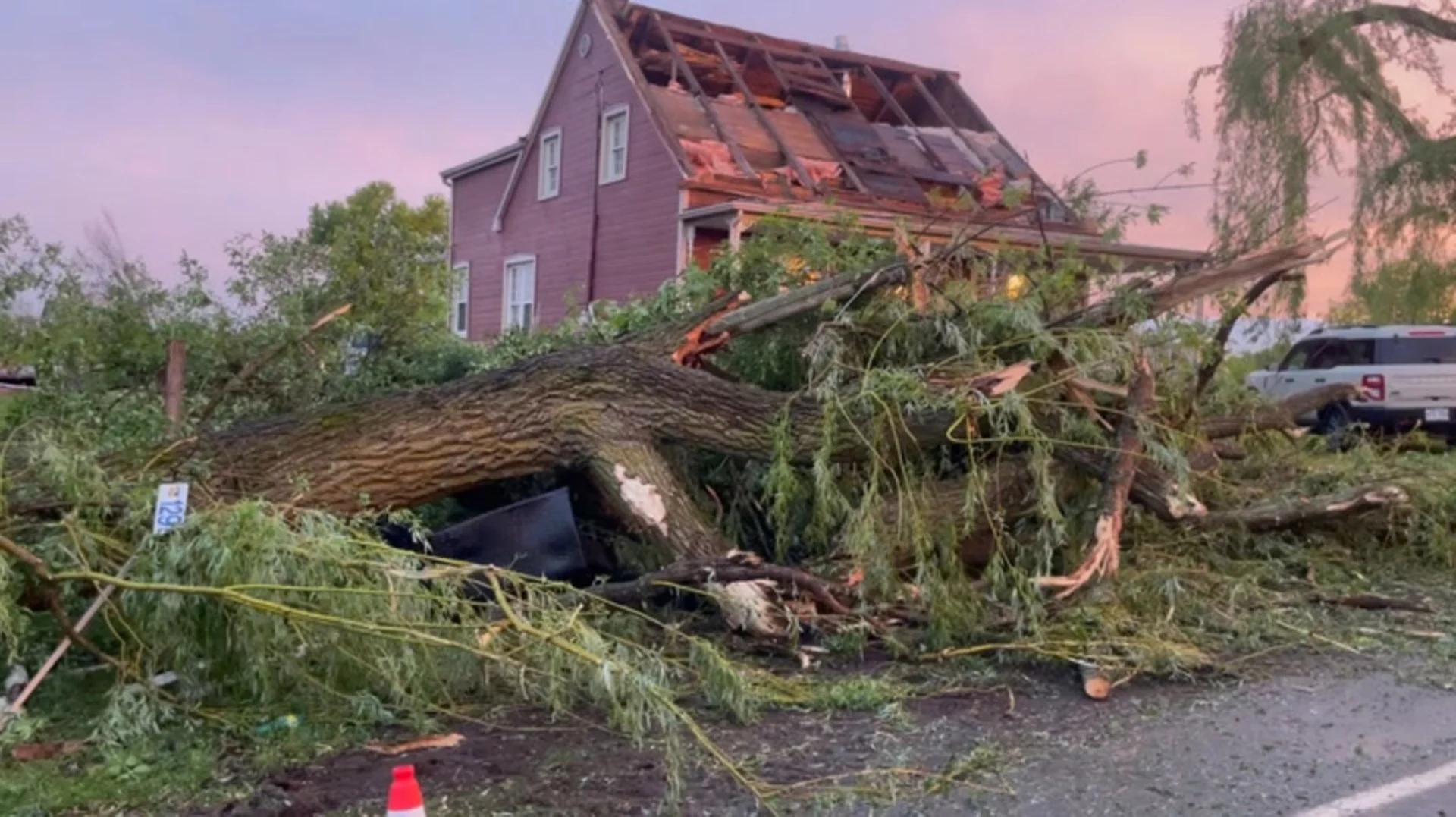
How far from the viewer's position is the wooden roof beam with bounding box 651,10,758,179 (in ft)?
55.9

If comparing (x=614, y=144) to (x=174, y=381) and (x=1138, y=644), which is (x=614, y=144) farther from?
(x=1138, y=644)

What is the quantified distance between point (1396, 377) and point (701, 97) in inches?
412

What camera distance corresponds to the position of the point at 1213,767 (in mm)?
3959

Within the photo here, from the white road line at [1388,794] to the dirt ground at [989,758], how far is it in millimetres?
65

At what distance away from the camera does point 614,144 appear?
62.3 ft

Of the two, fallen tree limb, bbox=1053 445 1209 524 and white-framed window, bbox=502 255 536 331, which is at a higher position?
white-framed window, bbox=502 255 536 331

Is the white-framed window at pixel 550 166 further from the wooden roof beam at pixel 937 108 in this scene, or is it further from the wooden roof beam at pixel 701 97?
the wooden roof beam at pixel 937 108

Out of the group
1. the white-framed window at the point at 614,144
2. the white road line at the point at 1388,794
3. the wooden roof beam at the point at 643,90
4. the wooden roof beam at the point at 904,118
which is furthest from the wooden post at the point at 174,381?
the wooden roof beam at the point at 904,118

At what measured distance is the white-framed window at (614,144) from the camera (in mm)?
18594

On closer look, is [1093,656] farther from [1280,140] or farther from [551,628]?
[1280,140]

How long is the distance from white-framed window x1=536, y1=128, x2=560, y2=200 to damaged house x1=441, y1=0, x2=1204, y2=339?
0.03 metres

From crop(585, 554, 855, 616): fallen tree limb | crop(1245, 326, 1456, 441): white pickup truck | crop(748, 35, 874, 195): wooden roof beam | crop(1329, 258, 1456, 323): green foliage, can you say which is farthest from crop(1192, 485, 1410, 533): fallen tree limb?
crop(1329, 258, 1456, 323): green foliage

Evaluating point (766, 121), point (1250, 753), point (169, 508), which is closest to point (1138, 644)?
point (1250, 753)

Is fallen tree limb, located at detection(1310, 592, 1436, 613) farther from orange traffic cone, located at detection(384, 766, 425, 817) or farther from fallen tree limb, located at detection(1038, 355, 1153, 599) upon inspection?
orange traffic cone, located at detection(384, 766, 425, 817)
